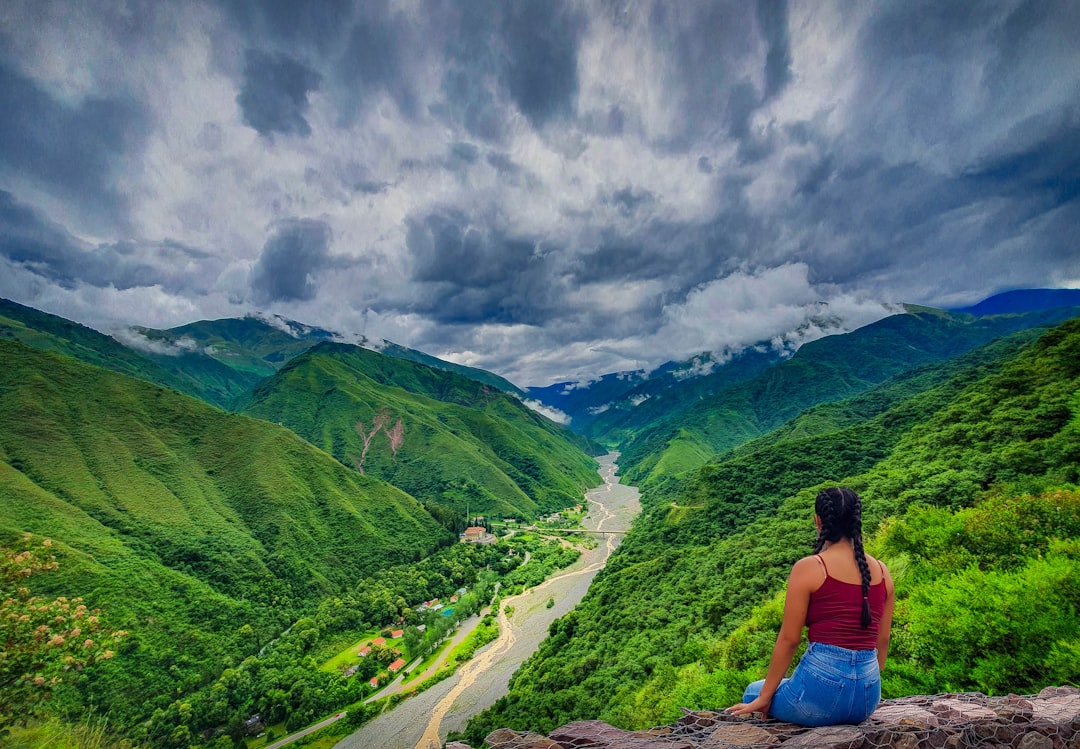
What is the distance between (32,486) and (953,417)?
365 feet

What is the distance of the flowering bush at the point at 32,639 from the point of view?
10.1 m

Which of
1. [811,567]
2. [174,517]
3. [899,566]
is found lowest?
[174,517]

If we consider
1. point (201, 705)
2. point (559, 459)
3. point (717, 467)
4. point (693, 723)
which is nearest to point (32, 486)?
point (201, 705)

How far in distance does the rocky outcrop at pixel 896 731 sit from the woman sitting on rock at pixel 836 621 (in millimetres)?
241

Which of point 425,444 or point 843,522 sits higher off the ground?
point 843,522

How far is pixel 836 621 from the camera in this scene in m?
3.97

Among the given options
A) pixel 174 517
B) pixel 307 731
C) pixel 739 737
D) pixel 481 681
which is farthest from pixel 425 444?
pixel 739 737

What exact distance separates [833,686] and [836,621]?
680mm

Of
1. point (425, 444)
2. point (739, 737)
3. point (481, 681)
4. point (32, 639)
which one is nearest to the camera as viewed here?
point (739, 737)

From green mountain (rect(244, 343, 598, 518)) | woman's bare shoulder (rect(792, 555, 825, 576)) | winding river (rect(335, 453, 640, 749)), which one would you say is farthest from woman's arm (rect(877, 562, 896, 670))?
green mountain (rect(244, 343, 598, 518))

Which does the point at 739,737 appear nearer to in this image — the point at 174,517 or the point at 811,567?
the point at 811,567

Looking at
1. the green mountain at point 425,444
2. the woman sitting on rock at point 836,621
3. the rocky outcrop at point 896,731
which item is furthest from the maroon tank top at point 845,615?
the green mountain at point 425,444

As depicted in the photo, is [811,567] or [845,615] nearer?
[845,615]

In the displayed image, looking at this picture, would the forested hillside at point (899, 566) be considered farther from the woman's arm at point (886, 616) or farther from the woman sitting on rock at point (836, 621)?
the woman sitting on rock at point (836, 621)
